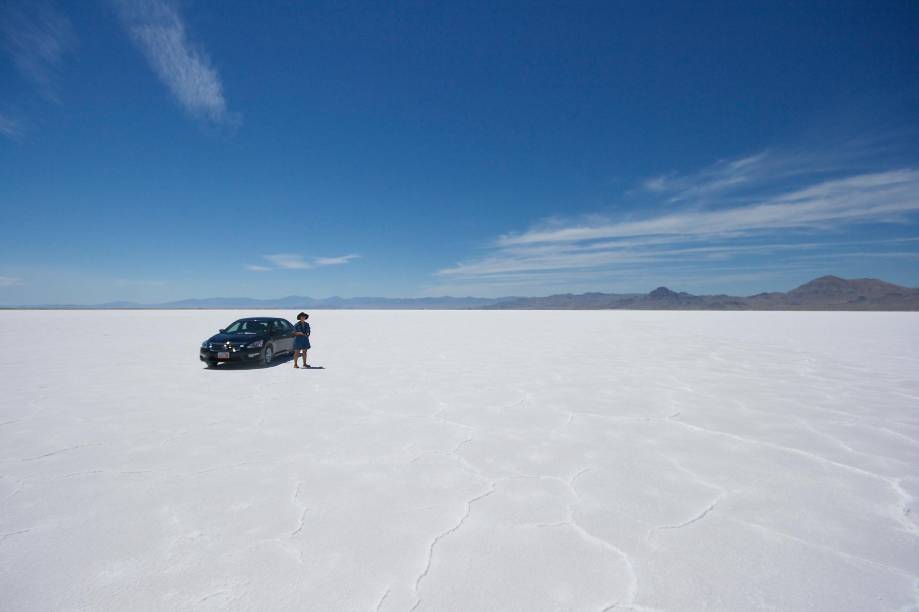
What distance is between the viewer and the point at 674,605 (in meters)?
2.57

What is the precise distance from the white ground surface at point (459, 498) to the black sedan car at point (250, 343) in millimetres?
2396

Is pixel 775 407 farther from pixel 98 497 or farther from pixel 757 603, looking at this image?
pixel 98 497

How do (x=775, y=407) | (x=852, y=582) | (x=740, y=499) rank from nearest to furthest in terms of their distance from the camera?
(x=852, y=582), (x=740, y=499), (x=775, y=407)

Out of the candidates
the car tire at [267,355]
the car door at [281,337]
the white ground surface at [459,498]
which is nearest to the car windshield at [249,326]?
the car door at [281,337]

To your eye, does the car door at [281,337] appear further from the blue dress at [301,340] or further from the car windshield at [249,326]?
the blue dress at [301,340]

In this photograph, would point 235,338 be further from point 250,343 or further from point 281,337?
point 281,337

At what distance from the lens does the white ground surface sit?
273 centimetres

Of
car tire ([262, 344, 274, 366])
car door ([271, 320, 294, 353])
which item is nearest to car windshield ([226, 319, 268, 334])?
car door ([271, 320, 294, 353])

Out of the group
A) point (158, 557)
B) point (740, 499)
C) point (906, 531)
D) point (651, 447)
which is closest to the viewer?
point (158, 557)

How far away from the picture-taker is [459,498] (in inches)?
154

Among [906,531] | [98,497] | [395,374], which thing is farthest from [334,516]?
[395,374]

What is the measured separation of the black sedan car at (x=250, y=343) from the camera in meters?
10.7

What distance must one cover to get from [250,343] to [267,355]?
0.74 meters

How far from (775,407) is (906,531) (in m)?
4.02
